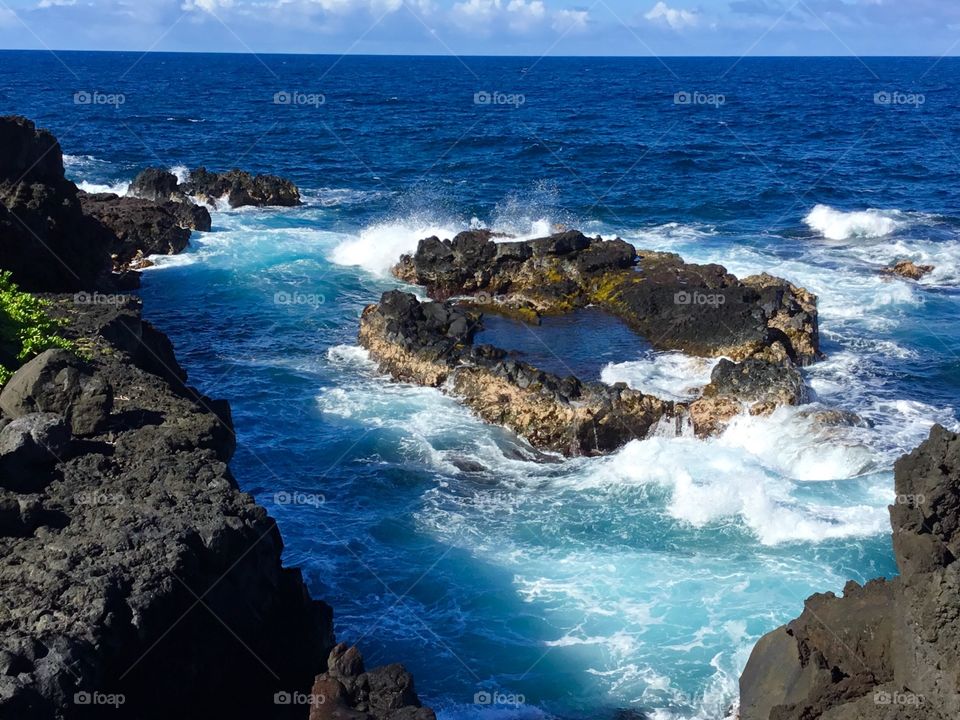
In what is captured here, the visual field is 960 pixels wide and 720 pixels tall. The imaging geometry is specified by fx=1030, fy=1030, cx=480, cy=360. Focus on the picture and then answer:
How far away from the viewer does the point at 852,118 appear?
96.7m

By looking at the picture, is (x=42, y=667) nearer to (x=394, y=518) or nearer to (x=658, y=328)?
(x=394, y=518)

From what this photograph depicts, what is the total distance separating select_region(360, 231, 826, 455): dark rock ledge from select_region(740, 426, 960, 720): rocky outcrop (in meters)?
11.5

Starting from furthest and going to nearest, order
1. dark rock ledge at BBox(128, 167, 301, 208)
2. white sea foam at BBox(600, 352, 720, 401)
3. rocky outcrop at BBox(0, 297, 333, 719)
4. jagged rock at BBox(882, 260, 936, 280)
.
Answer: dark rock ledge at BBox(128, 167, 301, 208)
jagged rock at BBox(882, 260, 936, 280)
white sea foam at BBox(600, 352, 720, 401)
rocky outcrop at BBox(0, 297, 333, 719)

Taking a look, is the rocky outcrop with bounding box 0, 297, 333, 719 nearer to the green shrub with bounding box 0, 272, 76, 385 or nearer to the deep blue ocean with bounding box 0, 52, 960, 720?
the green shrub with bounding box 0, 272, 76, 385

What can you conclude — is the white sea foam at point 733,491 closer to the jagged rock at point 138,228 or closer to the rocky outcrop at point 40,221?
the rocky outcrop at point 40,221

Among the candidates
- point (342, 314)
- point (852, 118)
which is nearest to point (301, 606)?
point (342, 314)

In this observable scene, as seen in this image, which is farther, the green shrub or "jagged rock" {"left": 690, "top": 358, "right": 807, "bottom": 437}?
"jagged rock" {"left": 690, "top": 358, "right": 807, "bottom": 437}

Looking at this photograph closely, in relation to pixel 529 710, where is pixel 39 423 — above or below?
above

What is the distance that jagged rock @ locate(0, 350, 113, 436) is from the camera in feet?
51.9

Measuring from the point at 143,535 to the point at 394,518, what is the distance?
372 inches

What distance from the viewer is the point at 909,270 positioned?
40.4 m

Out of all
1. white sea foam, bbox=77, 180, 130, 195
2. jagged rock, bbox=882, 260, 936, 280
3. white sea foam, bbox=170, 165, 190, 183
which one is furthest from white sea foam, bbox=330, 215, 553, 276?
white sea foam, bbox=170, 165, 190, 183

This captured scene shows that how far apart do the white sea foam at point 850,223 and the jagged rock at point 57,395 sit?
39.0 metres

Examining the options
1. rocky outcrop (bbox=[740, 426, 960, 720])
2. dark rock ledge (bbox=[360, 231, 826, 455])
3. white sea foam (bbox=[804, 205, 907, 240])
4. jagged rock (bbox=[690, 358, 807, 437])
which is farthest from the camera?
white sea foam (bbox=[804, 205, 907, 240])
